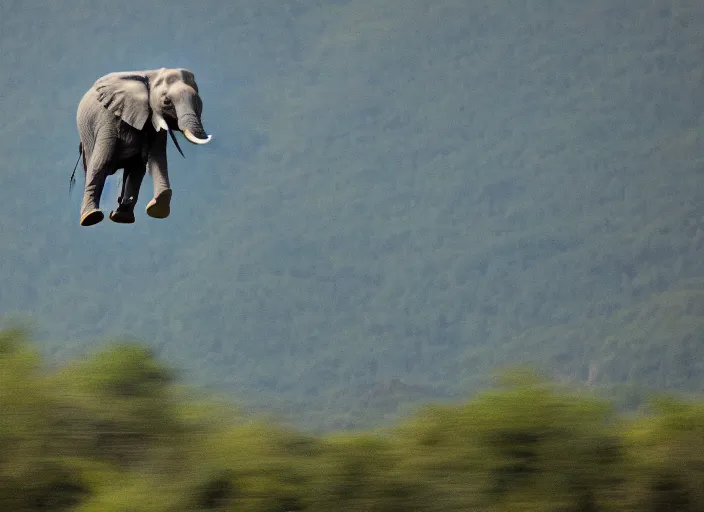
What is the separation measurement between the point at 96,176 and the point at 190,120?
3.49ft

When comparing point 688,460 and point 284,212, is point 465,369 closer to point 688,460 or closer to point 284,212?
point 284,212

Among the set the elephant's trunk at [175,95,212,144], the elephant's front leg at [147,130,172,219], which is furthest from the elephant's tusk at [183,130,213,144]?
the elephant's front leg at [147,130,172,219]

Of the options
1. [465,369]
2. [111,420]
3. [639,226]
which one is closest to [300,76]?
[639,226]

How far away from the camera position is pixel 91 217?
1347cm

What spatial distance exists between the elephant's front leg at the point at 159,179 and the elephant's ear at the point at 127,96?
229mm

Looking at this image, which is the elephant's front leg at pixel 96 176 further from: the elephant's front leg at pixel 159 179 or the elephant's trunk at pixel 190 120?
the elephant's trunk at pixel 190 120

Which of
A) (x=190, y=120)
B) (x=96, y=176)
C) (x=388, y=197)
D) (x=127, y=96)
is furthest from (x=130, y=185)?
(x=388, y=197)

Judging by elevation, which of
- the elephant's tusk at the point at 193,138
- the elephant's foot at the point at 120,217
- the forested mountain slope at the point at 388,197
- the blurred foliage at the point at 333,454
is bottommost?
the blurred foliage at the point at 333,454

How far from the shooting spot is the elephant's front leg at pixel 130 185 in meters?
13.8

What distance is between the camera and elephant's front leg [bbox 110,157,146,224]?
13766 millimetres

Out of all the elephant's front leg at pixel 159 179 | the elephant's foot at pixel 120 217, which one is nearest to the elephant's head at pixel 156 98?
the elephant's front leg at pixel 159 179

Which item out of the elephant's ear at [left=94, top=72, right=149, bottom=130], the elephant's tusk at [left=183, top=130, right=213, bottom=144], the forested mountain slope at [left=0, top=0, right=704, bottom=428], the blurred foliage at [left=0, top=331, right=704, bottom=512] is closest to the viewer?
the elephant's tusk at [left=183, top=130, right=213, bottom=144]

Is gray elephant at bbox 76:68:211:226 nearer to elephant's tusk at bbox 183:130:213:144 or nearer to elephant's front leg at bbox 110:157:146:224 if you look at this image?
elephant's front leg at bbox 110:157:146:224

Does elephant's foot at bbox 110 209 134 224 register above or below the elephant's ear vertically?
Answer: below
